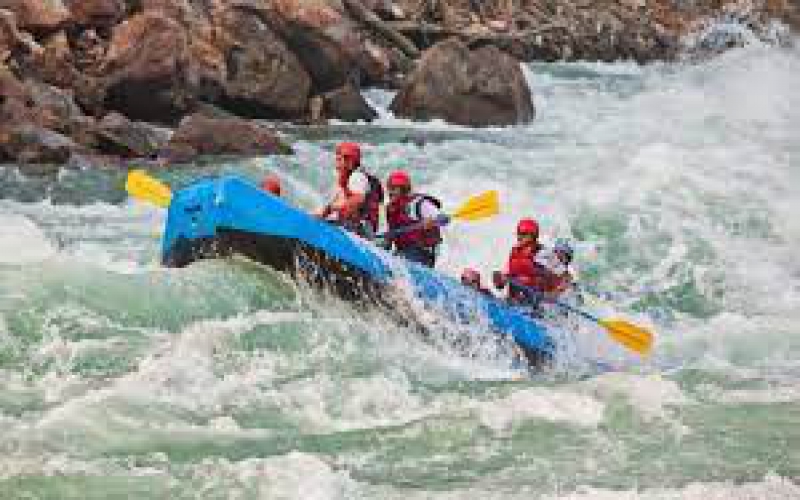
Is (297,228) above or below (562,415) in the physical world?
above

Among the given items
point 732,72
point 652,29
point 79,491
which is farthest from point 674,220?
point 652,29

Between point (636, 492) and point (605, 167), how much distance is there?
11.0 meters

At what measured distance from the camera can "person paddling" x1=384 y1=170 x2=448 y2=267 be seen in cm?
941

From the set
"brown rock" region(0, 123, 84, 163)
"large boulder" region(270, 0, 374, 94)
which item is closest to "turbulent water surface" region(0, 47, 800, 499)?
"brown rock" region(0, 123, 84, 163)

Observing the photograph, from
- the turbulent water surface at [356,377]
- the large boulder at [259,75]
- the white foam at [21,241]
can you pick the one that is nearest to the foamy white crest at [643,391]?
the turbulent water surface at [356,377]

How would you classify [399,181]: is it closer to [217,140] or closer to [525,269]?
[525,269]

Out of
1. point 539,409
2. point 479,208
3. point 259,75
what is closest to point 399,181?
point 479,208

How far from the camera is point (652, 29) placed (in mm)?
29594

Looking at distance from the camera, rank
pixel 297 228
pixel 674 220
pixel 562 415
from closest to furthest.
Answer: pixel 562 415, pixel 297 228, pixel 674 220

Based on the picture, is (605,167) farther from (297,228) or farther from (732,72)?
(732,72)

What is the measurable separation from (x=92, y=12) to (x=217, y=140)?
2.72 m

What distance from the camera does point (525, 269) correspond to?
9422mm

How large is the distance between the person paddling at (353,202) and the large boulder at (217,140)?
516 cm

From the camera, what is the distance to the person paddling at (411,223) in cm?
941
